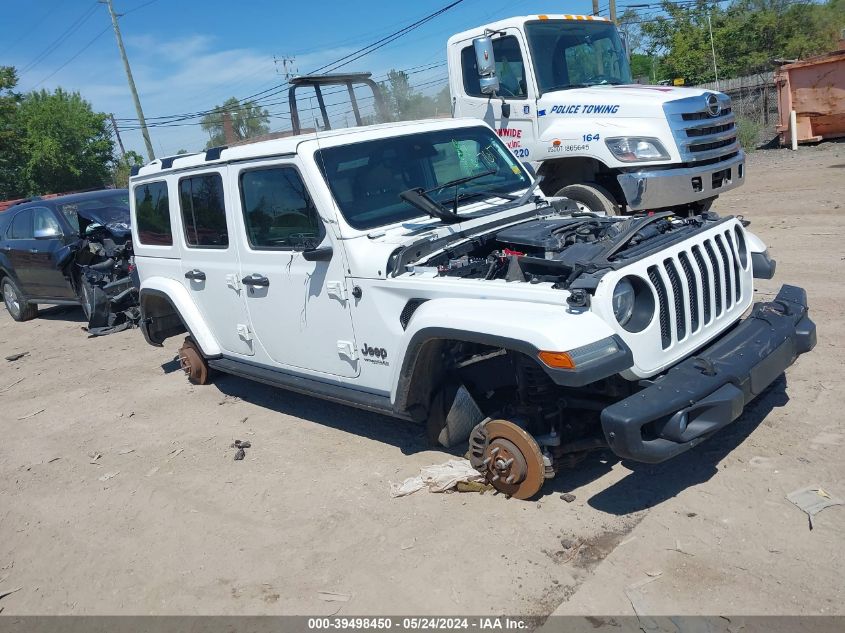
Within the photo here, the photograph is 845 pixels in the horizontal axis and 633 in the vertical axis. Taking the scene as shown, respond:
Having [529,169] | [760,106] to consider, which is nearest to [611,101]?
[529,169]

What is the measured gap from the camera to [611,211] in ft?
23.7

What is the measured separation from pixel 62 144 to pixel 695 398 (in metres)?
47.5

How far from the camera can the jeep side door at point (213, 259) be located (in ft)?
17.0

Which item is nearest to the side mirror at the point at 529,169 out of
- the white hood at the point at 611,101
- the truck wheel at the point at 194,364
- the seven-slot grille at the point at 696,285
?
the white hood at the point at 611,101

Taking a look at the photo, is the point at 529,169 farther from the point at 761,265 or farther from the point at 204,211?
the point at 204,211

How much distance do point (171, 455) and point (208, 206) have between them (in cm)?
184

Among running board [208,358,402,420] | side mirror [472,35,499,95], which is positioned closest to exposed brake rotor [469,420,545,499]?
running board [208,358,402,420]

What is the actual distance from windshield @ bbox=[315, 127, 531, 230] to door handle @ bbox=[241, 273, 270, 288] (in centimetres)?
86

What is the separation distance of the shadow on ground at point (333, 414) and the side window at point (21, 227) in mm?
5715

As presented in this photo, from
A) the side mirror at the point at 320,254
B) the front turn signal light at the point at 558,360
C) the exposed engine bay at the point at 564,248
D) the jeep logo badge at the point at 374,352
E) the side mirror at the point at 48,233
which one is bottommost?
the jeep logo badge at the point at 374,352

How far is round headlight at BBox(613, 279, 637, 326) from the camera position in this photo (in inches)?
136

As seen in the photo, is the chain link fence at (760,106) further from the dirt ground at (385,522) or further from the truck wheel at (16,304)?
the truck wheel at (16,304)

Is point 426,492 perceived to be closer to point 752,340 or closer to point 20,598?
point 752,340

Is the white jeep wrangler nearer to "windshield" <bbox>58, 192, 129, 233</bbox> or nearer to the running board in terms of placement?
the running board
